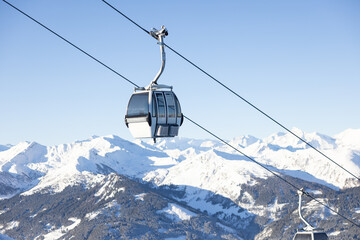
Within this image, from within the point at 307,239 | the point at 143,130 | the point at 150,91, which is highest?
the point at 150,91

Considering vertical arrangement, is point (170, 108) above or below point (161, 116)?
above

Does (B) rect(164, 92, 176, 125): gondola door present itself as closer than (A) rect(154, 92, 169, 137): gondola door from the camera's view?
No

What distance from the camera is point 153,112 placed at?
28.7 metres

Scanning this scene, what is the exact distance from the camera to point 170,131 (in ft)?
96.5

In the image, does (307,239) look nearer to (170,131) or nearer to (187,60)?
(170,131)

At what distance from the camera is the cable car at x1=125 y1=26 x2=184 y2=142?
93.7ft

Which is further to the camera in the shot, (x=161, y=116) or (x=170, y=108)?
(x=170, y=108)

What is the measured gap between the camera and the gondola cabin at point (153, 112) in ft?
93.7

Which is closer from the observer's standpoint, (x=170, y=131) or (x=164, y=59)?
(x=164, y=59)

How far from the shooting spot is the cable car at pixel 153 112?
28562 mm

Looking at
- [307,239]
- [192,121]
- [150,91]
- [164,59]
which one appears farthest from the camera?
[192,121]

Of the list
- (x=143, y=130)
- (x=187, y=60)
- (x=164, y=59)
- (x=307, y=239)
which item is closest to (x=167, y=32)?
(x=164, y=59)

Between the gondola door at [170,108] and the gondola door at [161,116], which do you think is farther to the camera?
the gondola door at [170,108]

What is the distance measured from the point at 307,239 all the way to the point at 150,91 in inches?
493
